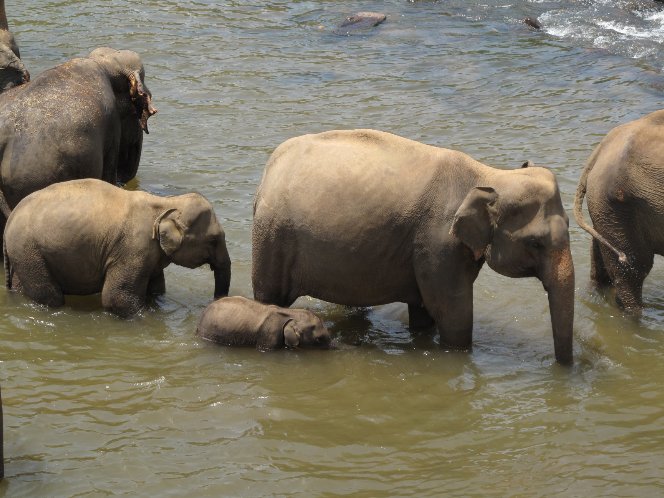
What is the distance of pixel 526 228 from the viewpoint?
652 cm

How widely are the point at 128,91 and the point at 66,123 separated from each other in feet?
3.21

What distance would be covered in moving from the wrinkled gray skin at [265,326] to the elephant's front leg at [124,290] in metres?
0.65

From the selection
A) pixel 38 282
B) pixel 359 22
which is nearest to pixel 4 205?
pixel 38 282

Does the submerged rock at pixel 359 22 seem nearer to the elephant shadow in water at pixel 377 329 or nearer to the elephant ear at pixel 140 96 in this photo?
the elephant ear at pixel 140 96

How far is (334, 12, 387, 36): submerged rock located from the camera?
617 inches

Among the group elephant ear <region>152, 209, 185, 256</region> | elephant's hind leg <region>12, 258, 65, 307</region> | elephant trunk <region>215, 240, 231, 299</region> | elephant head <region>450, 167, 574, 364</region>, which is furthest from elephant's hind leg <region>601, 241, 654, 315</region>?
elephant's hind leg <region>12, 258, 65, 307</region>

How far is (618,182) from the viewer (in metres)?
7.45

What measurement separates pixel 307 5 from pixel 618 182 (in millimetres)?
10171

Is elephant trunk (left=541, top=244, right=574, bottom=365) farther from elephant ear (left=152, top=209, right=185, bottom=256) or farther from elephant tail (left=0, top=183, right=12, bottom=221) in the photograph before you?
elephant tail (left=0, top=183, right=12, bottom=221)

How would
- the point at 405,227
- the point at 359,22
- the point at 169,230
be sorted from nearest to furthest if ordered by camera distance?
the point at 405,227, the point at 169,230, the point at 359,22

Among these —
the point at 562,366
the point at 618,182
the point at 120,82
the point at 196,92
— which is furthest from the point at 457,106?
the point at 562,366

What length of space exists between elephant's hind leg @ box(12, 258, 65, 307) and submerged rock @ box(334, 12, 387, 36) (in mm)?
8619

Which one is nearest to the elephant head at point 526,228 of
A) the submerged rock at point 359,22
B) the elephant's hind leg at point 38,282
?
the elephant's hind leg at point 38,282

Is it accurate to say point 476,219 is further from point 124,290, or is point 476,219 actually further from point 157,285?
point 157,285
